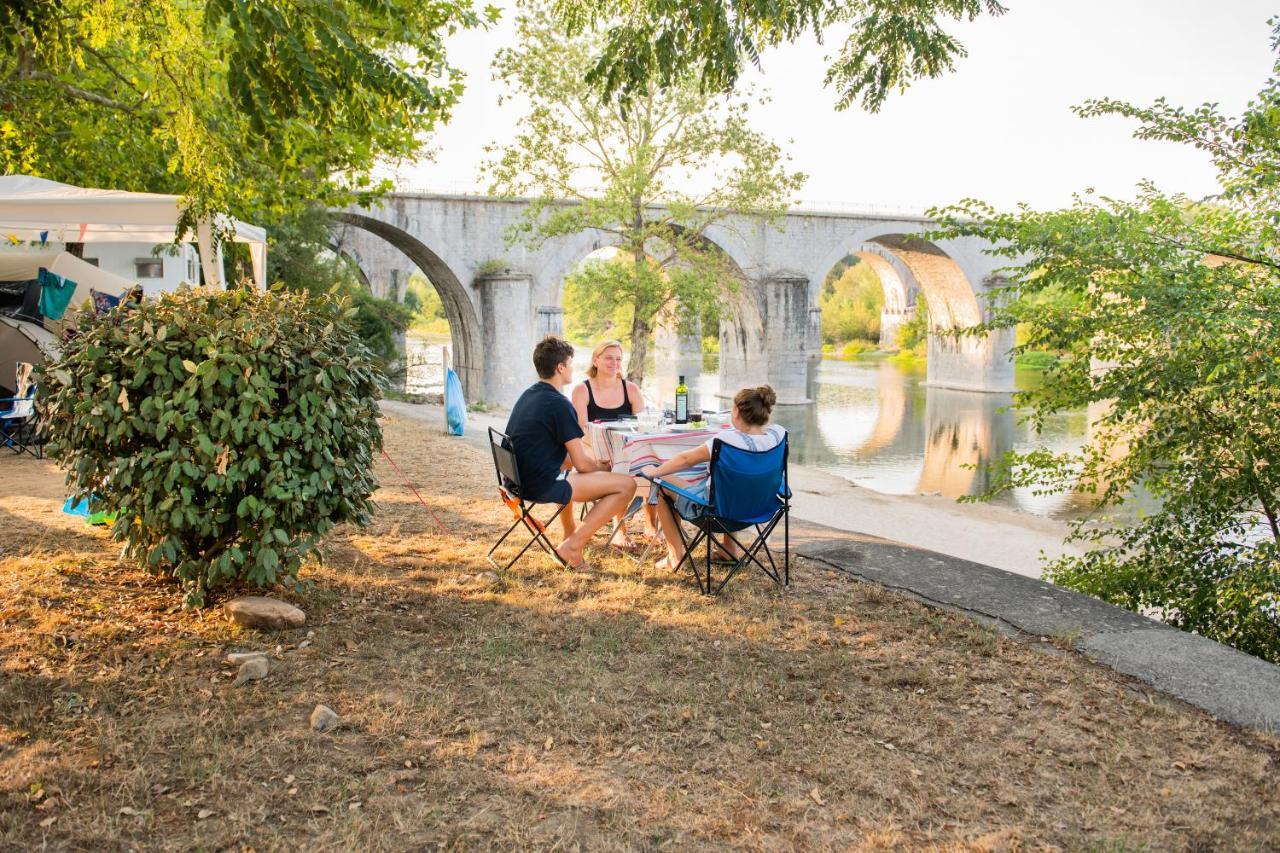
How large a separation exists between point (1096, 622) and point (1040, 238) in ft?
7.77

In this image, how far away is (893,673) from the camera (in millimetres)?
3439

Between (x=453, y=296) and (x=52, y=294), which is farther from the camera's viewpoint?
(x=453, y=296)

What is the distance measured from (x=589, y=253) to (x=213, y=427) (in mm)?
27517

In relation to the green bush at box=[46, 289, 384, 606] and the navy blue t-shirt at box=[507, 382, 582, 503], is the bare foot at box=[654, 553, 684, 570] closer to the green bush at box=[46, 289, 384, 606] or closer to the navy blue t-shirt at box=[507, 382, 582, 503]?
the navy blue t-shirt at box=[507, 382, 582, 503]

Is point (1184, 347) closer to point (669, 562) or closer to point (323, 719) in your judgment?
point (669, 562)

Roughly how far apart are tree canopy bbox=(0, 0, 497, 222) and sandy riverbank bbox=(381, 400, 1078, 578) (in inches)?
155

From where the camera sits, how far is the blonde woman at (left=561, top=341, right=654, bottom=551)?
18.9 ft

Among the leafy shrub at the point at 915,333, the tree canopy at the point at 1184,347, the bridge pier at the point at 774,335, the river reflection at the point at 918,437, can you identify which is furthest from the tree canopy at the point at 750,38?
the leafy shrub at the point at 915,333

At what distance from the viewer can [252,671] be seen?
10.4ft

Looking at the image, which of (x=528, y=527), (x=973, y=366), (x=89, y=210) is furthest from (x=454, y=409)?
(x=973, y=366)

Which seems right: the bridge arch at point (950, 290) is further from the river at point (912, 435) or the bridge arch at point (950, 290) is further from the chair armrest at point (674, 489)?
the chair armrest at point (674, 489)

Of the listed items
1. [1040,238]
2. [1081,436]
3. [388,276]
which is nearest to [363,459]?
[1040,238]

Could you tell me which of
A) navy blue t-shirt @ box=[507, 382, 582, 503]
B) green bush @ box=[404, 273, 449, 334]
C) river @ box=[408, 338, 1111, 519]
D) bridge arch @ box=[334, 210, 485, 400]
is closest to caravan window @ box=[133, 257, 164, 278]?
bridge arch @ box=[334, 210, 485, 400]

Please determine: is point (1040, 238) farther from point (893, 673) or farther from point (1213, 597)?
point (893, 673)
